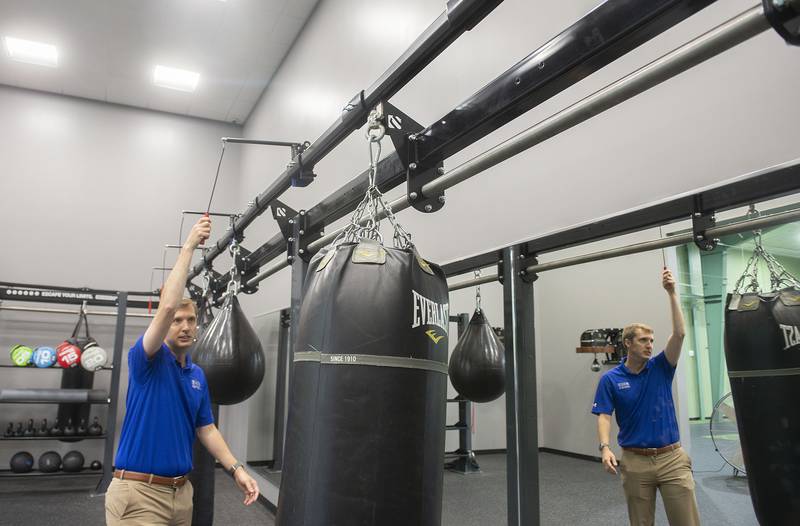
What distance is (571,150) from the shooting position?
91.3 inches

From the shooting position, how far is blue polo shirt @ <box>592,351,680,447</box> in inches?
91.1

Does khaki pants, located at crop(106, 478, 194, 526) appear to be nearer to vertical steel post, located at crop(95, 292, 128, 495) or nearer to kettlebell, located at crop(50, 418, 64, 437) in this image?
vertical steel post, located at crop(95, 292, 128, 495)

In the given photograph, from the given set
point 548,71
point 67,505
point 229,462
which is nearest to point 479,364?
point 229,462

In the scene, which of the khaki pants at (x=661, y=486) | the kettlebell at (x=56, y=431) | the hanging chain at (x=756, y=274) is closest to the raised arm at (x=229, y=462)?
the khaki pants at (x=661, y=486)

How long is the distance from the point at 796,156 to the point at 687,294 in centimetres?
73

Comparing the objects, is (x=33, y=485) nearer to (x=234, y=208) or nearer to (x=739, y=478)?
(x=234, y=208)

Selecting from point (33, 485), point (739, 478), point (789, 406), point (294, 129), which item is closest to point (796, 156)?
point (789, 406)

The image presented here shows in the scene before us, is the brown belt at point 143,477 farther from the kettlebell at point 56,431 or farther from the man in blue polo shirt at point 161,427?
the kettlebell at point 56,431

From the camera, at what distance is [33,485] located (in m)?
5.97

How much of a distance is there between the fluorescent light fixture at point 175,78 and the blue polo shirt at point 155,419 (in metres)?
5.46

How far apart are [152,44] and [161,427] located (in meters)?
5.32

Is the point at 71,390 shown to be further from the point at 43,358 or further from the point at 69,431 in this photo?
the point at 43,358

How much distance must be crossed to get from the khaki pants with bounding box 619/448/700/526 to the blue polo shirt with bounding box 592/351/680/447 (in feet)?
0.23

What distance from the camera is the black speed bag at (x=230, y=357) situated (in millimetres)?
3244
